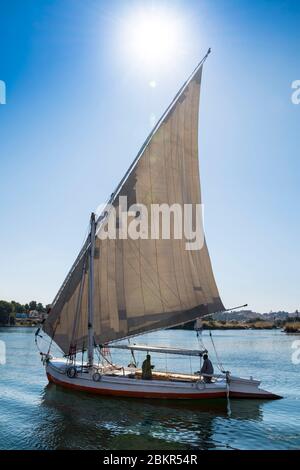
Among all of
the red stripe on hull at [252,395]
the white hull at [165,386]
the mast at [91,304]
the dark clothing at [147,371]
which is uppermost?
the mast at [91,304]

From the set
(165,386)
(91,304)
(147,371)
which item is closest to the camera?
(165,386)

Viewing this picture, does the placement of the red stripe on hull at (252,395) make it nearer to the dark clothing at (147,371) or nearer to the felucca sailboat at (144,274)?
the felucca sailboat at (144,274)

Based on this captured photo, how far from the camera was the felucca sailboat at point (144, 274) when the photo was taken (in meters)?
28.3

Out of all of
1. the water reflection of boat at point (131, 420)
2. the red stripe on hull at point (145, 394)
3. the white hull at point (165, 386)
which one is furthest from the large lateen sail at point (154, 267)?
the water reflection of boat at point (131, 420)

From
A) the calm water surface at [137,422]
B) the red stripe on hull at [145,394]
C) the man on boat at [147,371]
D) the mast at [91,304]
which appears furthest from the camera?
the mast at [91,304]

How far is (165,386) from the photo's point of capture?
84.9 ft

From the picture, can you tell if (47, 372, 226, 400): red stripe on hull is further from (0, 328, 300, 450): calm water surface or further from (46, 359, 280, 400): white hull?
(0, 328, 300, 450): calm water surface

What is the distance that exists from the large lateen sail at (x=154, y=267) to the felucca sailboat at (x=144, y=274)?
67mm

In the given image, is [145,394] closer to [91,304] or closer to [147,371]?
[147,371]

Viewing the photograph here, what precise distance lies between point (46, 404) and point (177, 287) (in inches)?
437

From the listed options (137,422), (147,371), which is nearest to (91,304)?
(147,371)

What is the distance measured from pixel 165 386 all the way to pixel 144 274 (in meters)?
7.20

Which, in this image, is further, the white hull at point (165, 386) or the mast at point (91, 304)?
the mast at point (91, 304)
